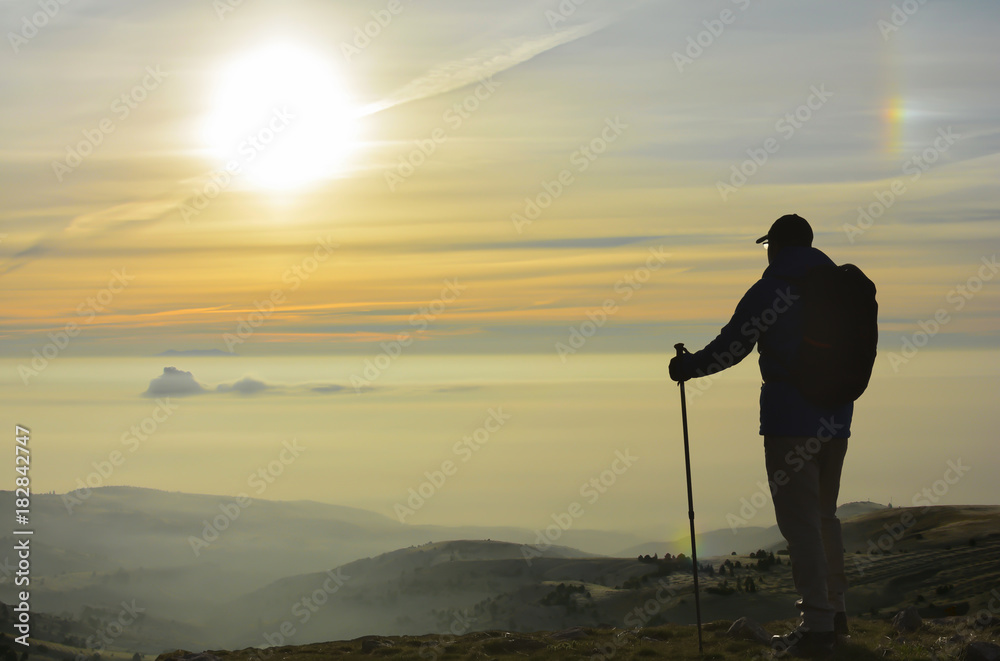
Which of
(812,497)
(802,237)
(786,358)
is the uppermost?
(802,237)

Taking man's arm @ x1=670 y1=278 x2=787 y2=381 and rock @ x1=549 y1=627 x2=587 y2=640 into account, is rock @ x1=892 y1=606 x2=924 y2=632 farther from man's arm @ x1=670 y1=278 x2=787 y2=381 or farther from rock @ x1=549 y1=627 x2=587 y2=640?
man's arm @ x1=670 y1=278 x2=787 y2=381

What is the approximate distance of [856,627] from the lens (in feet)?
45.0

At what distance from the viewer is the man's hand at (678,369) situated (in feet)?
35.4

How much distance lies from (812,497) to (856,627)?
16.4 ft

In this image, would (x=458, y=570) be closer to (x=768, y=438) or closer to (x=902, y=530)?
(x=902, y=530)

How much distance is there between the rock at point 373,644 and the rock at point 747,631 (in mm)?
5852

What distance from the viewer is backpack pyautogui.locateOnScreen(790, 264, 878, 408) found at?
9758mm

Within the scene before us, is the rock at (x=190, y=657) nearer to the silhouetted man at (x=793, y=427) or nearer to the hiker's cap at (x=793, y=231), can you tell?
the silhouetted man at (x=793, y=427)

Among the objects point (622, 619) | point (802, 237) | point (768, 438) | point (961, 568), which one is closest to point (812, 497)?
point (768, 438)

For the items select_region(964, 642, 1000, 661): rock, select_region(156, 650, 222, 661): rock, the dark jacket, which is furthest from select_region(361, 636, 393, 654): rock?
select_region(964, 642, 1000, 661): rock

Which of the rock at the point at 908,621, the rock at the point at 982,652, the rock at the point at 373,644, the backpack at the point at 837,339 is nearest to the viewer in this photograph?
the backpack at the point at 837,339

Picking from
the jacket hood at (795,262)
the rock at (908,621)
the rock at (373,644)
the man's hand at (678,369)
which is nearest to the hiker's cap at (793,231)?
the jacket hood at (795,262)

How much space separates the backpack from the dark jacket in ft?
0.41

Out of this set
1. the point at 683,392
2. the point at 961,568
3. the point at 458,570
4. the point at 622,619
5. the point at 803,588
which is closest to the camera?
the point at 803,588
